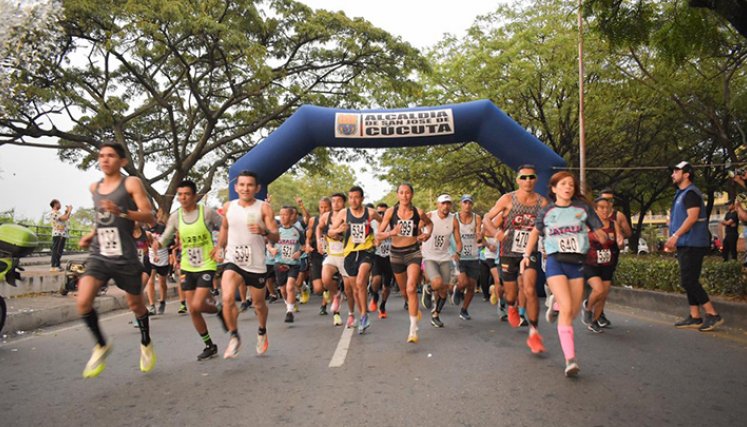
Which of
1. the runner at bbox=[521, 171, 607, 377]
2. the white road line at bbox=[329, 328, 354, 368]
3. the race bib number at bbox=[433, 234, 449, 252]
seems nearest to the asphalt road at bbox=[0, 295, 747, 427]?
the white road line at bbox=[329, 328, 354, 368]

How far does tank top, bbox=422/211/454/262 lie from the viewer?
8469 millimetres

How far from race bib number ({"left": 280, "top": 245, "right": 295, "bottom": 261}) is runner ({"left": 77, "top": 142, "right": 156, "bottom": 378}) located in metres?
5.50

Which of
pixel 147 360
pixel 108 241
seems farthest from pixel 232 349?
pixel 108 241

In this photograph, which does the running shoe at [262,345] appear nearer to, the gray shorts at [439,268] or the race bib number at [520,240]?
the gray shorts at [439,268]

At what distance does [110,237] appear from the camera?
205 inches

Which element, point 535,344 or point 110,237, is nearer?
point 110,237

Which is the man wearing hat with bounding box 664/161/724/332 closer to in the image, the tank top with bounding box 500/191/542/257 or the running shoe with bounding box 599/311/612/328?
the running shoe with bounding box 599/311/612/328

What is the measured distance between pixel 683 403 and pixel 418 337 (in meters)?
3.62

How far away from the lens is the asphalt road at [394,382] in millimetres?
3951

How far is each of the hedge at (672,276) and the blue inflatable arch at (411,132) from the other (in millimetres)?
2373

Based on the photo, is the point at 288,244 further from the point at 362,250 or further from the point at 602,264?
the point at 602,264

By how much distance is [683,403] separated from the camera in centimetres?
412

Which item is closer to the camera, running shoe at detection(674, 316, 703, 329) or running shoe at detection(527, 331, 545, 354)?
running shoe at detection(527, 331, 545, 354)

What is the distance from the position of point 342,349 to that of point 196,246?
1995 mm
